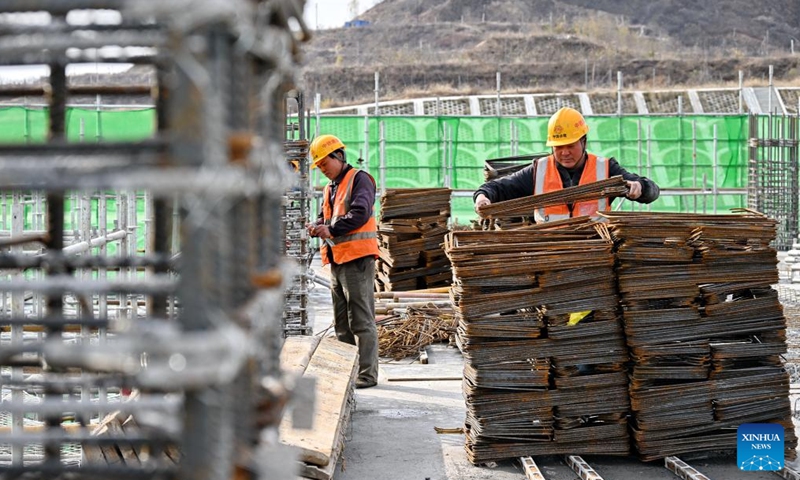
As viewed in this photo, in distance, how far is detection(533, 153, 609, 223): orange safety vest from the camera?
7.43 metres

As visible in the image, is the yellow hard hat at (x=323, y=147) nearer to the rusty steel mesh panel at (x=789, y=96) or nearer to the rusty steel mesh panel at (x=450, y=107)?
the rusty steel mesh panel at (x=450, y=107)

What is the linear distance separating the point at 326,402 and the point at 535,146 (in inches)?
865

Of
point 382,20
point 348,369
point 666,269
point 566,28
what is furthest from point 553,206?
point 382,20

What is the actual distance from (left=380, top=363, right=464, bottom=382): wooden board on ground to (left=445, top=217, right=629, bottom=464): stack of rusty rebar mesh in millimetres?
3167

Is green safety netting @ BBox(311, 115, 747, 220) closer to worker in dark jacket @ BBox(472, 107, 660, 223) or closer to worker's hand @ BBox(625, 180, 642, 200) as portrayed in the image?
worker in dark jacket @ BBox(472, 107, 660, 223)

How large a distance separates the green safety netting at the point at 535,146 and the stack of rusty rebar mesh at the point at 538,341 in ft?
66.3

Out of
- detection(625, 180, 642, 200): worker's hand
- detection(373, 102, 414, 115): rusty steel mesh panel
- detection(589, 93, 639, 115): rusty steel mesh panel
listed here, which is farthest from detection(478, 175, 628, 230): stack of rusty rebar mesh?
detection(373, 102, 414, 115): rusty steel mesh panel

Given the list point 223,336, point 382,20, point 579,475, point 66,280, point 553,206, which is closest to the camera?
point 223,336

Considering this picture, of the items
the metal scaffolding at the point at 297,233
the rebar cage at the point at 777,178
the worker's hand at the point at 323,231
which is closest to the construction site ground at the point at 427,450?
the metal scaffolding at the point at 297,233

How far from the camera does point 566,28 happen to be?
211 ft

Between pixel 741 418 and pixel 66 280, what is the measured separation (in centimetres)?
580

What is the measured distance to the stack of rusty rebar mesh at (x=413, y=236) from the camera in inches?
554

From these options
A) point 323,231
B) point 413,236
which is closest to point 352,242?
point 323,231

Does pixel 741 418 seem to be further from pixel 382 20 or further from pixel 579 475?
pixel 382 20
